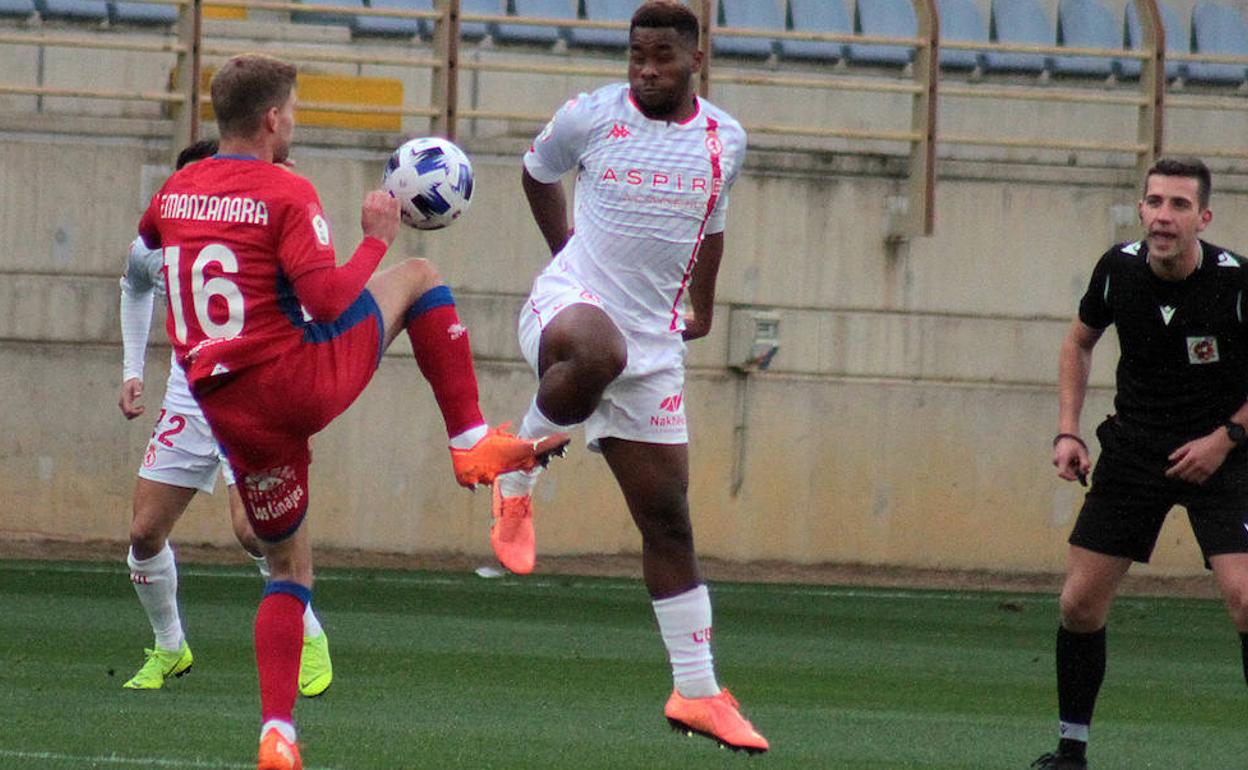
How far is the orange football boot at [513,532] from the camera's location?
6629 millimetres

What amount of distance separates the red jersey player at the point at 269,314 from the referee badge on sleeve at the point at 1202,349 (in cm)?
267

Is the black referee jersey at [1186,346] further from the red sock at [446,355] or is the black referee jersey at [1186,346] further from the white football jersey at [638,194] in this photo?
the red sock at [446,355]

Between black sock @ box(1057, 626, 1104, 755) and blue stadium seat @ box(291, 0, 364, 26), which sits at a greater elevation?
blue stadium seat @ box(291, 0, 364, 26)

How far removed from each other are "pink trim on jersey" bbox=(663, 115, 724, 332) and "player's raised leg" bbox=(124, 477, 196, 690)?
8.87 feet

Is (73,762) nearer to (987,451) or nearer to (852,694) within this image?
(852,694)

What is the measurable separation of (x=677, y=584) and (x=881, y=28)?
12165 millimetres

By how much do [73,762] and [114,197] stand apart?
29.6ft

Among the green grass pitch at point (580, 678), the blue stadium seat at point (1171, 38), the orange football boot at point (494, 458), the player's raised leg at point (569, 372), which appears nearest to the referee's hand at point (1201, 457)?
the green grass pitch at point (580, 678)

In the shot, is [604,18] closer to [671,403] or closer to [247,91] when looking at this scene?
[671,403]

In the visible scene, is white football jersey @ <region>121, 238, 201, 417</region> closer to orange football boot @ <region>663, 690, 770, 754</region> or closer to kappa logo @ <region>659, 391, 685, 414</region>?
kappa logo @ <region>659, 391, 685, 414</region>

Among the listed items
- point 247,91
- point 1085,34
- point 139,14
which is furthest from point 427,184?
point 1085,34

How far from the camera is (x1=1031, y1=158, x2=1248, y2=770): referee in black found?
691 cm

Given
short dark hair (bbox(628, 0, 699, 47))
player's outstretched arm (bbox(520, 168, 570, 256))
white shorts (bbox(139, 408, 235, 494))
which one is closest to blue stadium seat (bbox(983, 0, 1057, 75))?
white shorts (bbox(139, 408, 235, 494))

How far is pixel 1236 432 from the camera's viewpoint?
688cm
